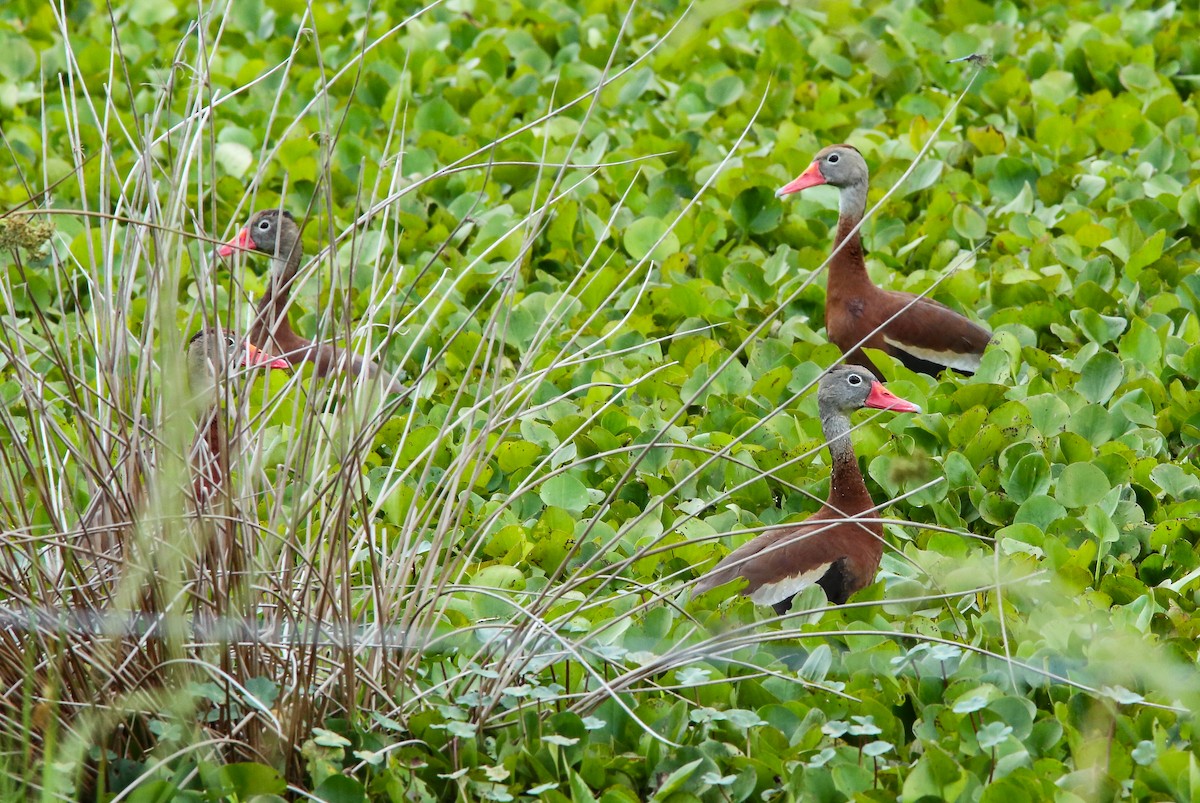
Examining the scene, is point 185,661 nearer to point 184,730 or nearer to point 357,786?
point 184,730

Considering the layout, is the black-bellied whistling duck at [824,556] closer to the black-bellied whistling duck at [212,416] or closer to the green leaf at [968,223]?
the black-bellied whistling duck at [212,416]

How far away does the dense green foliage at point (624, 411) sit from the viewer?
2.70 metres

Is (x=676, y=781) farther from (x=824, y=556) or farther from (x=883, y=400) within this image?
(x=883, y=400)

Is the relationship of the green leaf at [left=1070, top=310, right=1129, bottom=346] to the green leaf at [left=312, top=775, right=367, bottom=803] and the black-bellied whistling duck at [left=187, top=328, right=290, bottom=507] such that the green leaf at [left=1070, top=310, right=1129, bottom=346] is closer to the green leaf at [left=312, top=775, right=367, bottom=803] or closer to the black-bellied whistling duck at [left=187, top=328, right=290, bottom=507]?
the black-bellied whistling duck at [left=187, top=328, right=290, bottom=507]

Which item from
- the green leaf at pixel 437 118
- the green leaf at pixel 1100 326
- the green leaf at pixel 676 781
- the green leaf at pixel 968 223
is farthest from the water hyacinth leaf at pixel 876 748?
the green leaf at pixel 437 118

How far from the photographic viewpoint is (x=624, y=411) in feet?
14.6

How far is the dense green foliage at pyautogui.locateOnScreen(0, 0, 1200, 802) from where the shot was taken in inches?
106

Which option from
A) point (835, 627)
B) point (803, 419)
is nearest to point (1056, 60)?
point (803, 419)

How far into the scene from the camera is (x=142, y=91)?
7.07m

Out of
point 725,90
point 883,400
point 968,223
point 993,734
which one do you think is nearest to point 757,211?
point 968,223

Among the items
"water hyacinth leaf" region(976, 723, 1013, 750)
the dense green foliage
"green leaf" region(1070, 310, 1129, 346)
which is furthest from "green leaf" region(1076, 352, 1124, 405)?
"water hyacinth leaf" region(976, 723, 1013, 750)

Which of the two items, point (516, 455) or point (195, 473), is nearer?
point (195, 473)

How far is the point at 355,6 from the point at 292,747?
597 cm

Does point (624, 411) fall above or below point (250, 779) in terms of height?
below
